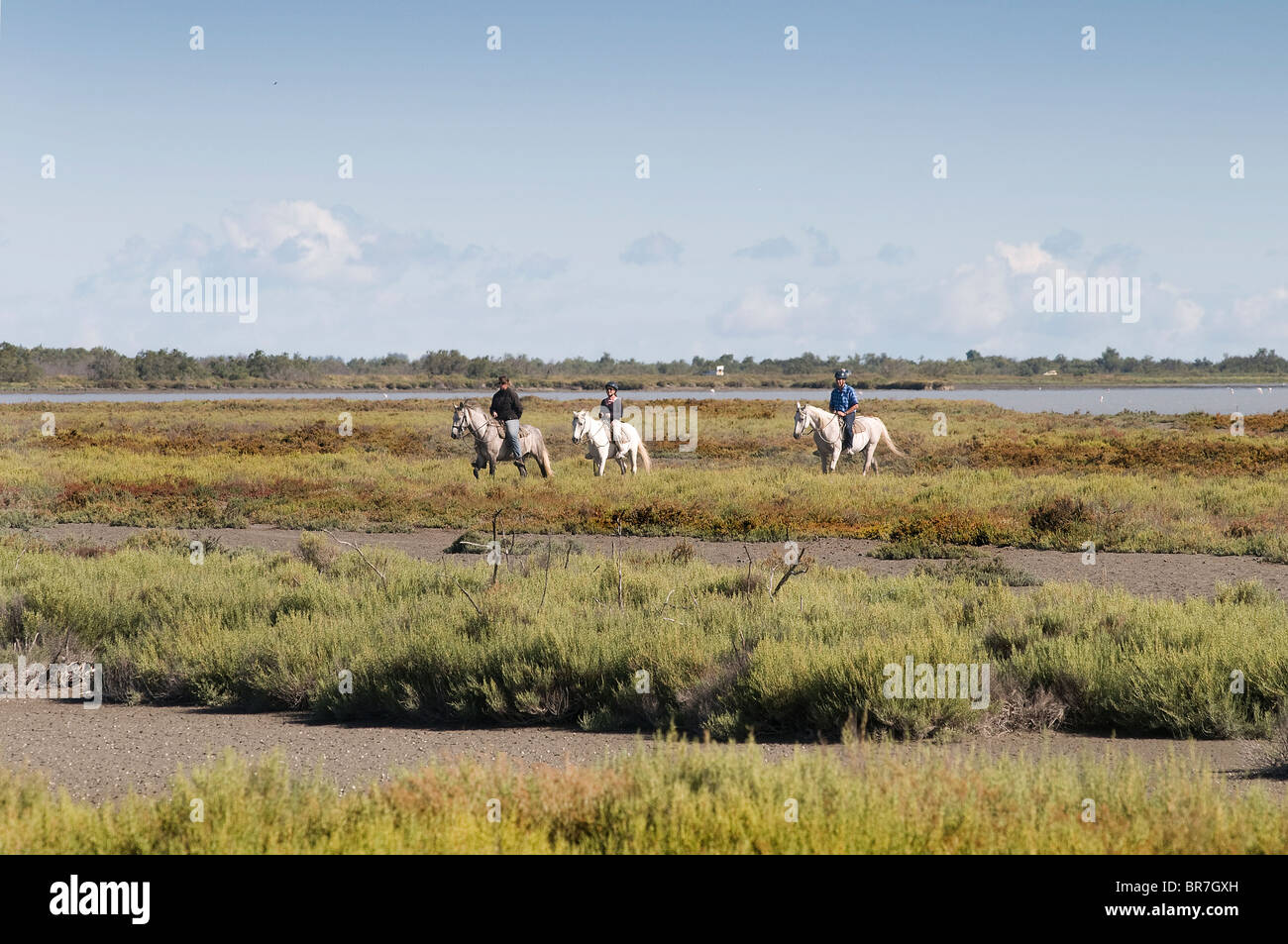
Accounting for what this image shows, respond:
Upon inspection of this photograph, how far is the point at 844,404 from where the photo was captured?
2509 centimetres

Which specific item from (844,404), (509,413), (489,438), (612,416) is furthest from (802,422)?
(489,438)

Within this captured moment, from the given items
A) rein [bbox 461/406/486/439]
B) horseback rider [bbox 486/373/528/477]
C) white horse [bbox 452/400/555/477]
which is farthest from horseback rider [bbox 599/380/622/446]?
rein [bbox 461/406/486/439]

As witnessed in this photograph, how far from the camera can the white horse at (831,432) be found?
2434 cm

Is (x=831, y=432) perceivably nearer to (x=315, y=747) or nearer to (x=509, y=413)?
(x=509, y=413)

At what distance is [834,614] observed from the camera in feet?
32.9

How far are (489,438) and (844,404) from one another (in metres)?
7.99

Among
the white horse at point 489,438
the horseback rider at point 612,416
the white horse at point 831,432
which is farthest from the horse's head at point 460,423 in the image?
the white horse at point 831,432

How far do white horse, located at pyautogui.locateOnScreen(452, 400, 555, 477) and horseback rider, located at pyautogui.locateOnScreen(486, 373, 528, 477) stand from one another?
11cm

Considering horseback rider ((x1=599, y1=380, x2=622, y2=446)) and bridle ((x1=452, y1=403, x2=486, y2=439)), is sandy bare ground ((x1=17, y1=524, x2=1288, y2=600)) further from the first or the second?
horseback rider ((x1=599, y1=380, x2=622, y2=446))

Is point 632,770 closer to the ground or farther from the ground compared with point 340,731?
farther from the ground

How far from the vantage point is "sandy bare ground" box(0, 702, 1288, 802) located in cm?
679
